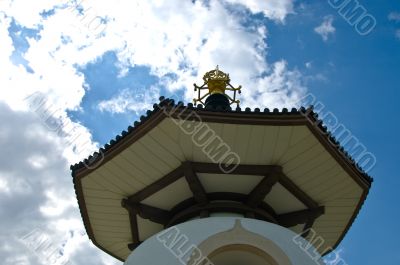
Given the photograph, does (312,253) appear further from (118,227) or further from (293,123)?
(118,227)

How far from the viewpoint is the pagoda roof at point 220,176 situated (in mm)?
8297

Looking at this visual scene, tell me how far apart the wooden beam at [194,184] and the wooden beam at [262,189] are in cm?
85

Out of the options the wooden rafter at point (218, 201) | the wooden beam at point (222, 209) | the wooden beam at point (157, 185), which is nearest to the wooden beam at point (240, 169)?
the wooden rafter at point (218, 201)

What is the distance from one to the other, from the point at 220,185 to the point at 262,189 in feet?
2.55

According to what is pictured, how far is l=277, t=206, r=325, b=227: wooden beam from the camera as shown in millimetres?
10008

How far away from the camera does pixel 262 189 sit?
9180mm

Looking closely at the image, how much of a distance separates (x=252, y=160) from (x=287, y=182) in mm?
948

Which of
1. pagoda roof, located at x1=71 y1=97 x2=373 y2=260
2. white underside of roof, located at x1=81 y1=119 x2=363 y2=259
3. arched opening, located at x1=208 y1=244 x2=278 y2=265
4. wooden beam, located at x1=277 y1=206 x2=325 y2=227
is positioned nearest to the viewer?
arched opening, located at x1=208 y1=244 x2=278 y2=265

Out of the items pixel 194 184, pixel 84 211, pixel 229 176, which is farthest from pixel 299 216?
pixel 84 211

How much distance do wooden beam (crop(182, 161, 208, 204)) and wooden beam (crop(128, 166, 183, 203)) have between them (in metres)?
0.15

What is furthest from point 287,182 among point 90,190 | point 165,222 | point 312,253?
point 90,190

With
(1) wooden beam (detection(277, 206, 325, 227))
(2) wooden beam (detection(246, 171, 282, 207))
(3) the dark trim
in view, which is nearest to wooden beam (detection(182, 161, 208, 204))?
(2) wooden beam (detection(246, 171, 282, 207))

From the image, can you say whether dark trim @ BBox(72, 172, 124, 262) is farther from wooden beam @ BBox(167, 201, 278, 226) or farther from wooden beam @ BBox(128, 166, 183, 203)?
wooden beam @ BBox(167, 201, 278, 226)

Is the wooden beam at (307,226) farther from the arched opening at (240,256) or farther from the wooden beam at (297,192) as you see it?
the arched opening at (240,256)
